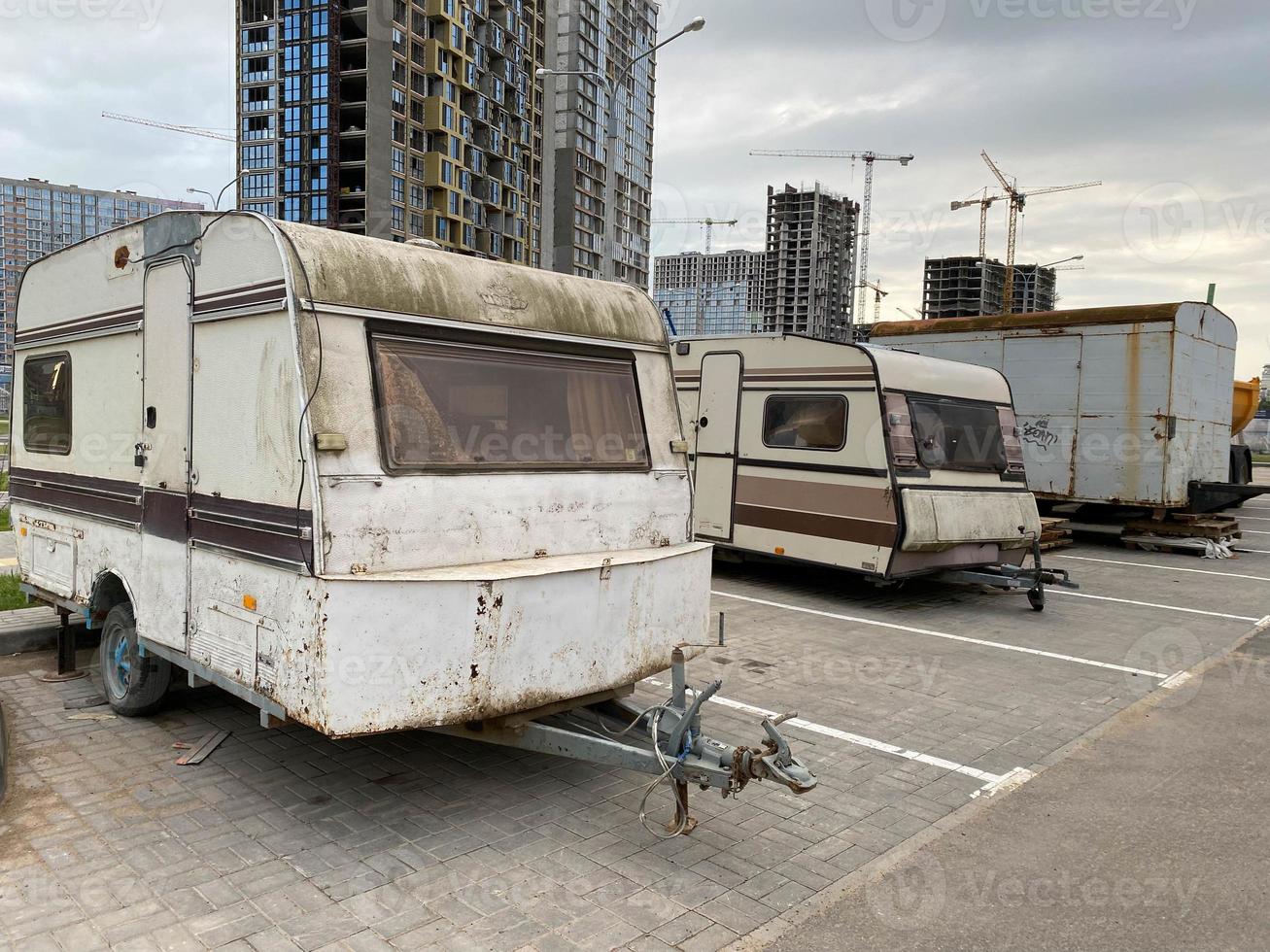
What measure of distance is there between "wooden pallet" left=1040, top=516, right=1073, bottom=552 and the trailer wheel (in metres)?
11.7

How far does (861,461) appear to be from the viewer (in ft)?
31.0

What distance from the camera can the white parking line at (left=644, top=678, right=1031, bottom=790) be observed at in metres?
5.21

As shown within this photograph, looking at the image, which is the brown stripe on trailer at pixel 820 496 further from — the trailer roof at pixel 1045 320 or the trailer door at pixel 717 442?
the trailer roof at pixel 1045 320

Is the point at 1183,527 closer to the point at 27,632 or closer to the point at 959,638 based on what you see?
the point at 959,638

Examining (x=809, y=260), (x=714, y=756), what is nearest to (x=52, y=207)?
(x=809, y=260)

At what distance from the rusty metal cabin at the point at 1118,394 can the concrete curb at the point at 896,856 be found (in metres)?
8.07

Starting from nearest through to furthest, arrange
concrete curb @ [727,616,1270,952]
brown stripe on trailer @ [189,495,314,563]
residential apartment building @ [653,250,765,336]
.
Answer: concrete curb @ [727,616,1270,952]
brown stripe on trailer @ [189,495,314,563]
residential apartment building @ [653,250,765,336]

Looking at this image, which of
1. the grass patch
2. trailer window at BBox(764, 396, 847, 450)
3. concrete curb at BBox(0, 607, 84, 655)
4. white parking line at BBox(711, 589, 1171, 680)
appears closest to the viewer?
concrete curb at BBox(0, 607, 84, 655)

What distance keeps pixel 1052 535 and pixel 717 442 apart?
6268mm

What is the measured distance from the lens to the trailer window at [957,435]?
961 cm

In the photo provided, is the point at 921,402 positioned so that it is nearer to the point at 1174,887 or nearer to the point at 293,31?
the point at 1174,887

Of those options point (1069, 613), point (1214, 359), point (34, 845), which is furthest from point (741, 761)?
point (1214, 359)

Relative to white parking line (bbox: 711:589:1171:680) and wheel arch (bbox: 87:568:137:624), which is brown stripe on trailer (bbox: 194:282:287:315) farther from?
white parking line (bbox: 711:589:1171:680)

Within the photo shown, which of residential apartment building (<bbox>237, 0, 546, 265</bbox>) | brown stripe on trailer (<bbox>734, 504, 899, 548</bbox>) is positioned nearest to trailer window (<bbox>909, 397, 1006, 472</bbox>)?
brown stripe on trailer (<bbox>734, 504, 899, 548</bbox>)
